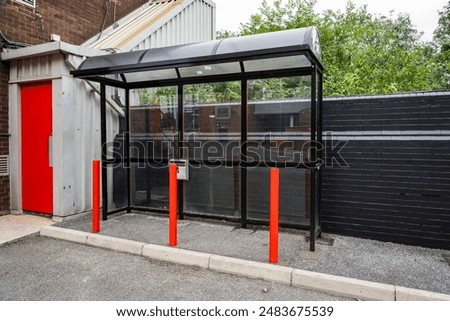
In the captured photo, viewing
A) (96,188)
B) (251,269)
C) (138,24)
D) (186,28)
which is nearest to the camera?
(251,269)

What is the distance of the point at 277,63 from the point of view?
507 centimetres

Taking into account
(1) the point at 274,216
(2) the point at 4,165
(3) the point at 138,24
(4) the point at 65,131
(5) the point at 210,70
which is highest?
(3) the point at 138,24

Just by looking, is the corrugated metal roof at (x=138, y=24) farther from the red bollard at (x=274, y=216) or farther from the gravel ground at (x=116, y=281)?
the red bollard at (x=274, y=216)

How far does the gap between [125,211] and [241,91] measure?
3435 millimetres

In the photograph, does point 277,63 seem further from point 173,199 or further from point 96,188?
point 96,188

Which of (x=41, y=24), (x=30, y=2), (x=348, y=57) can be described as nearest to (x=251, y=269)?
(x=41, y=24)

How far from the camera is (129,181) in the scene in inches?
264

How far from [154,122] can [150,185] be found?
1.27m

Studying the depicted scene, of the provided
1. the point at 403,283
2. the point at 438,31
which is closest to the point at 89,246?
the point at 403,283

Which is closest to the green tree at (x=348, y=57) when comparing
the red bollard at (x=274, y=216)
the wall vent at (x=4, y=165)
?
the red bollard at (x=274, y=216)

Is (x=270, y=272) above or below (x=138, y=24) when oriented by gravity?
below

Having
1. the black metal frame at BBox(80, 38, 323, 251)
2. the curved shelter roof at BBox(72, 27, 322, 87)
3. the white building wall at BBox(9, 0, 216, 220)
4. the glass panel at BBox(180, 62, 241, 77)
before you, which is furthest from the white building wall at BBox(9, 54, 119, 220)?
the glass panel at BBox(180, 62, 241, 77)

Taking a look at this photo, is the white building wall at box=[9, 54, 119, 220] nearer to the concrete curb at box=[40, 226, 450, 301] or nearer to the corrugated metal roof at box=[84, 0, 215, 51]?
the concrete curb at box=[40, 226, 450, 301]

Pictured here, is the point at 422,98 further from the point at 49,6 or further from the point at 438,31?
the point at 438,31
